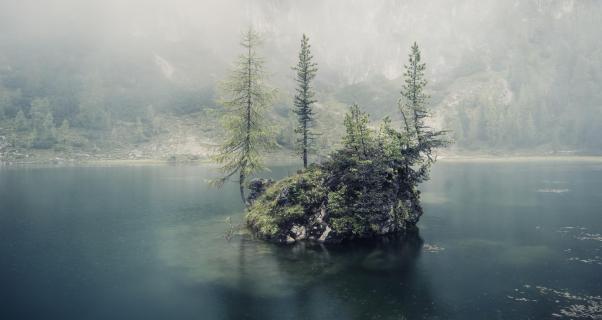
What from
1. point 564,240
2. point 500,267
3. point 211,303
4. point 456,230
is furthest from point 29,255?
point 564,240

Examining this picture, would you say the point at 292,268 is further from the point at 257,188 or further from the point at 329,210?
the point at 257,188

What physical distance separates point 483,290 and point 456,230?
77.5 ft

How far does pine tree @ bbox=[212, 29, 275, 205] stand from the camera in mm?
57562

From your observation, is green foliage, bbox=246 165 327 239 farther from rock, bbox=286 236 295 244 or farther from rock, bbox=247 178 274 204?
rock, bbox=247 178 274 204

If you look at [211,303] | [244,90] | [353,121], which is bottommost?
[211,303]

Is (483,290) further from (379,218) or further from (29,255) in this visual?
(29,255)

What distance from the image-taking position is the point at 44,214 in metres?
65.2

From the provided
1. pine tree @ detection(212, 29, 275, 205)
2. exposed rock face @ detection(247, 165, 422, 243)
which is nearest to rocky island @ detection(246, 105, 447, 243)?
exposed rock face @ detection(247, 165, 422, 243)

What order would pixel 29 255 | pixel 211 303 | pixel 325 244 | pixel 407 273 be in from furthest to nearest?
pixel 325 244
pixel 29 255
pixel 407 273
pixel 211 303

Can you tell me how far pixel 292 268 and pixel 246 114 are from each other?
92.4 ft

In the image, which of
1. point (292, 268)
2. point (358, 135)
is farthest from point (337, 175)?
point (292, 268)

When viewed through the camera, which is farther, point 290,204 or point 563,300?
point 290,204

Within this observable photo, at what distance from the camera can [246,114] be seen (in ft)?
193

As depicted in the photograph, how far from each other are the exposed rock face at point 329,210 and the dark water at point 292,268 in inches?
106
